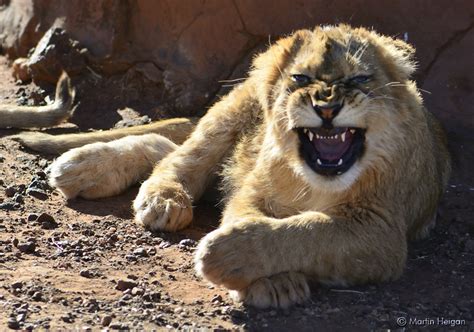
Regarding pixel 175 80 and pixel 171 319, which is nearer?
pixel 171 319

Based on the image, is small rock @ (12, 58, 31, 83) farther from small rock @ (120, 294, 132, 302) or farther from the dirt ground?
small rock @ (120, 294, 132, 302)

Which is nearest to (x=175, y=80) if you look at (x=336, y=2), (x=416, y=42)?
(x=336, y=2)

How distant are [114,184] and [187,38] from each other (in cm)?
187

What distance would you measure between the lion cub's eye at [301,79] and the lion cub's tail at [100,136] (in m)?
2.04

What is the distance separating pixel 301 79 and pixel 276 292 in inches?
48.3

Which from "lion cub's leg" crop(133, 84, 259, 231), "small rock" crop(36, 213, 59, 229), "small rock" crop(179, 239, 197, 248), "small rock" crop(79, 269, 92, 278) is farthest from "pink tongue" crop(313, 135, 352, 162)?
"small rock" crop(36, 213, 59, 229)

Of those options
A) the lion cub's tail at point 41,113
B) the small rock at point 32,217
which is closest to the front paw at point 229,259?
the small rock at point 32,217

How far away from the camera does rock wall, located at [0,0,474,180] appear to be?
6.70 m

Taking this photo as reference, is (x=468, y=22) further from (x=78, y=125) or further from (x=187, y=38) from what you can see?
(x=78, y=125)

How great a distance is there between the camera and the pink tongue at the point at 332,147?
16.5ft

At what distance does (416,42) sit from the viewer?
679cm

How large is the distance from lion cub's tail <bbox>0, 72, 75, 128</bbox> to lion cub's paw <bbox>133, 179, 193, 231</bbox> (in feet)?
6.15

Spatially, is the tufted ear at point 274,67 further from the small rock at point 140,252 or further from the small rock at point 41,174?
the small rock at point 41,174

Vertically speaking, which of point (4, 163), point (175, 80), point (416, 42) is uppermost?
point (416, 42)
